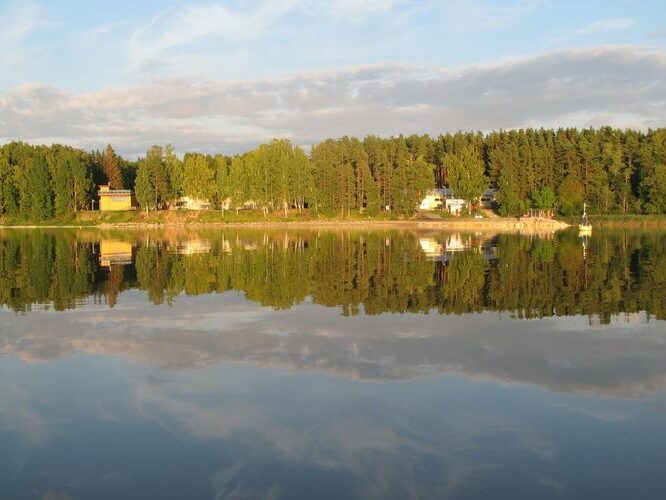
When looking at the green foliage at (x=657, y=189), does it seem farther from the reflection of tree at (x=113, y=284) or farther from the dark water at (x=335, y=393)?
the reflection of tree at (x=113, y=284)

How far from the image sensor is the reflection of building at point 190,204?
136 meters

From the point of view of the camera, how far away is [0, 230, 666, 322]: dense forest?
83.3ft

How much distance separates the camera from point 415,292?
28.1m

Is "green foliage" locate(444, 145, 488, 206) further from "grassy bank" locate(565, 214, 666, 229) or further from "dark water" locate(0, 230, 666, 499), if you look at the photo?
"dark water" locate(0, 230, 666, 499)

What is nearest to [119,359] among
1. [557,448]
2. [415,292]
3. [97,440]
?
[97,440]

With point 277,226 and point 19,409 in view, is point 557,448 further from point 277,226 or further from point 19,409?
point 277,226

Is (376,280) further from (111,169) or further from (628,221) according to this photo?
(111,169)

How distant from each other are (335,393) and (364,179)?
373 ft

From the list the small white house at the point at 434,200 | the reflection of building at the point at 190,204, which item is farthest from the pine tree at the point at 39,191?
the small white house at the point at 434,200

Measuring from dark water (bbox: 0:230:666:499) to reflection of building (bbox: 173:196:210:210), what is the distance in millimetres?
108863

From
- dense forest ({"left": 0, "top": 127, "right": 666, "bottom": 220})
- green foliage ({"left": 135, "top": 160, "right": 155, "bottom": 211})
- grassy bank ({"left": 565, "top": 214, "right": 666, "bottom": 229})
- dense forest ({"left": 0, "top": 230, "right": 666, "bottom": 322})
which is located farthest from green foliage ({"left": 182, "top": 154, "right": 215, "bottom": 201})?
dense forest ({"left": 0, "top": 230, "right": 666, "bottom": 322})

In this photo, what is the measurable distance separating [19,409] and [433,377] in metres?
8.79

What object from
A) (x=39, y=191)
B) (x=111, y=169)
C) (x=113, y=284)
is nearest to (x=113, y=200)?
(x=111, y=169)

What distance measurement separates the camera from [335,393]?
13445 millimetres
